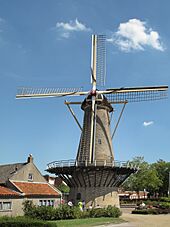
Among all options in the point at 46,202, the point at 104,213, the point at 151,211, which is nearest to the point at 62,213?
the point at 104,213

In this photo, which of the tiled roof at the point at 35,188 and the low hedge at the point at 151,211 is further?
the low hedge at the point at 151,211

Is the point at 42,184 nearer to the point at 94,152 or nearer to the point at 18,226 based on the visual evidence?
the point at 94,152

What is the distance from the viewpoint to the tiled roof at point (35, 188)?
109ft

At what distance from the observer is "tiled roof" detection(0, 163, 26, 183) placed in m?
35.6

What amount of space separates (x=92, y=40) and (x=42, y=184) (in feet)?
59.9

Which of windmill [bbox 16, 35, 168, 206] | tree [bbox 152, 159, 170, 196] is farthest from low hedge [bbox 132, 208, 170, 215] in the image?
tree [bbox 152, 159, 170, 196]

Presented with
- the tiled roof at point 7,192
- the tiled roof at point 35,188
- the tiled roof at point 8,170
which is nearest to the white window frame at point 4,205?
the tiled roof at point 7,192

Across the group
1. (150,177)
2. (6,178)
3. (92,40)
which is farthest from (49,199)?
(150,177)

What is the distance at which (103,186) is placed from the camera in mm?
37062

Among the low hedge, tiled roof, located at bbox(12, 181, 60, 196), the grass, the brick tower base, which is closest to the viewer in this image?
the grass

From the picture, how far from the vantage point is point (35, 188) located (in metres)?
35.0

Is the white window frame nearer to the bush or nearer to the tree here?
the bush

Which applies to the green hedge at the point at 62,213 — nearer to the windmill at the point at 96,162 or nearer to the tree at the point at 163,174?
the windmill at the point at 96,162

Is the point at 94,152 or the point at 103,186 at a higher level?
the point at 94,152
